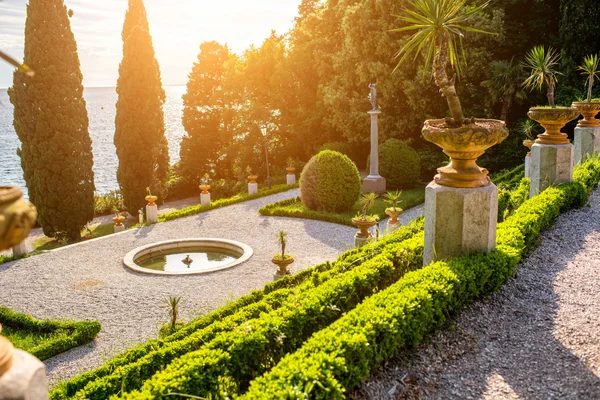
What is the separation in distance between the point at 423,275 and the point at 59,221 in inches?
609

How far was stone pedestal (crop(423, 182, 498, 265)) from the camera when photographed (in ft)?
20.1

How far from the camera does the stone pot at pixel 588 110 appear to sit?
Result: 1225 centimetres

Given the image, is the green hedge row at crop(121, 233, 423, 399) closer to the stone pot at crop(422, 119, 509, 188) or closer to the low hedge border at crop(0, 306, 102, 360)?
the stone pot at crop(422, 119, 509, 188)

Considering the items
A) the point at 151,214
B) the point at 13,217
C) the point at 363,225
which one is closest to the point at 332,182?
the point at 363,225

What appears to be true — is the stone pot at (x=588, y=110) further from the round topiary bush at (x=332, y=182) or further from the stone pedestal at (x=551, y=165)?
the round topiary bush at (x=332, y=182)

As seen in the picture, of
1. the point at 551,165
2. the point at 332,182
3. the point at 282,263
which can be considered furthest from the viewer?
the point at 332,182

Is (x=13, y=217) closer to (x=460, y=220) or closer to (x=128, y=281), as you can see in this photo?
(x=460, y=220)

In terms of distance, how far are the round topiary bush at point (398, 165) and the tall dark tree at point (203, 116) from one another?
10791 millimetres

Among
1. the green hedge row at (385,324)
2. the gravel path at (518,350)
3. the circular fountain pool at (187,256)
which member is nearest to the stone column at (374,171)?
the circular fountain pool at (187,256)

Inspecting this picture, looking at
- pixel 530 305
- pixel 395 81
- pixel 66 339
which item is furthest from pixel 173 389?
pixel 395 81

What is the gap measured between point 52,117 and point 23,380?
16865mm

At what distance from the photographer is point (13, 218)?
6.97 ft

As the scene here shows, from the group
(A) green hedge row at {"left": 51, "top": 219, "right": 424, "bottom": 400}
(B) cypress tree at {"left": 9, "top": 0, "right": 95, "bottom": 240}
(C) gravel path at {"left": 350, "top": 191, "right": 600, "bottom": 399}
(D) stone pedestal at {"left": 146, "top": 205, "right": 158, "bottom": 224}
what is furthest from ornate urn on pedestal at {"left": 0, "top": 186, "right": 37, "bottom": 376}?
(B) cypress tree at {"left": 9, "top": 0, "right": 95, "bottom": 240}

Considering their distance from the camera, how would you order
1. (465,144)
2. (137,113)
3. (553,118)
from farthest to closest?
(137,113)
(553,118)
(465,144)
